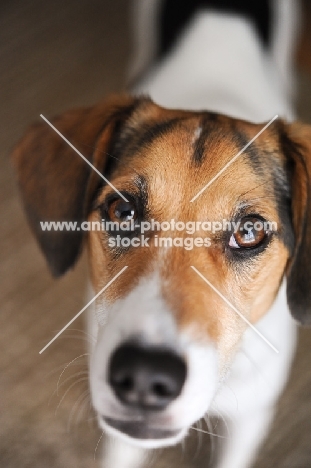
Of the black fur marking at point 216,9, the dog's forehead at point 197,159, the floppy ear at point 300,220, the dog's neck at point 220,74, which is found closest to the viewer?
the dog's forehead at point 197,159

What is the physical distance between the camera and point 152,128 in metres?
1.59

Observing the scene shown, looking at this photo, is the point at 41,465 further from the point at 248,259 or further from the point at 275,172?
the point at 275,172

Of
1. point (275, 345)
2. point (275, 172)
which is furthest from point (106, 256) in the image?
point (275, 345)

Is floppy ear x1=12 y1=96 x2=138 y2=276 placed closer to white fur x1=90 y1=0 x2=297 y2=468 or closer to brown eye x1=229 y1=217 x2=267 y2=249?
white fur x1=90 y1=0 x2=297 y2=468

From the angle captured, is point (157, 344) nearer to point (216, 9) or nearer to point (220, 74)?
point (220, 74)

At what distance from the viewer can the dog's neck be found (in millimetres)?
2185

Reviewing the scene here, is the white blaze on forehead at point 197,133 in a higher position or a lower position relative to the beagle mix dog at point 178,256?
higher

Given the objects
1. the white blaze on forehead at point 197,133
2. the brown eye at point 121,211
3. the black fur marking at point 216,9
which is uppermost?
the black fur marking at point 216,9

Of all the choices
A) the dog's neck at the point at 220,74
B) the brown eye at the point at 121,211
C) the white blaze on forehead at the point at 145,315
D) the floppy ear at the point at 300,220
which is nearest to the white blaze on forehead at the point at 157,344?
the white blaze on forehead at the point at 145,315

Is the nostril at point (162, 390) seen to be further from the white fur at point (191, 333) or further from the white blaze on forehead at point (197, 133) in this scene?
the white blaze on forehead at point (197, 133)

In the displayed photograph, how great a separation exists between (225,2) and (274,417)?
6.15 ft

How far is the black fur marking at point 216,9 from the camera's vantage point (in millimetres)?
2500

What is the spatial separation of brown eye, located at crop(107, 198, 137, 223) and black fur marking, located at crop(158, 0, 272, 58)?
1289 mm

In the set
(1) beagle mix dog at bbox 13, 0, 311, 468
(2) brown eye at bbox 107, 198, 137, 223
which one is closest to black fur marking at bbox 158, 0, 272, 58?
(1) beagle mix dog at bbox 13, 0, 311, 468
